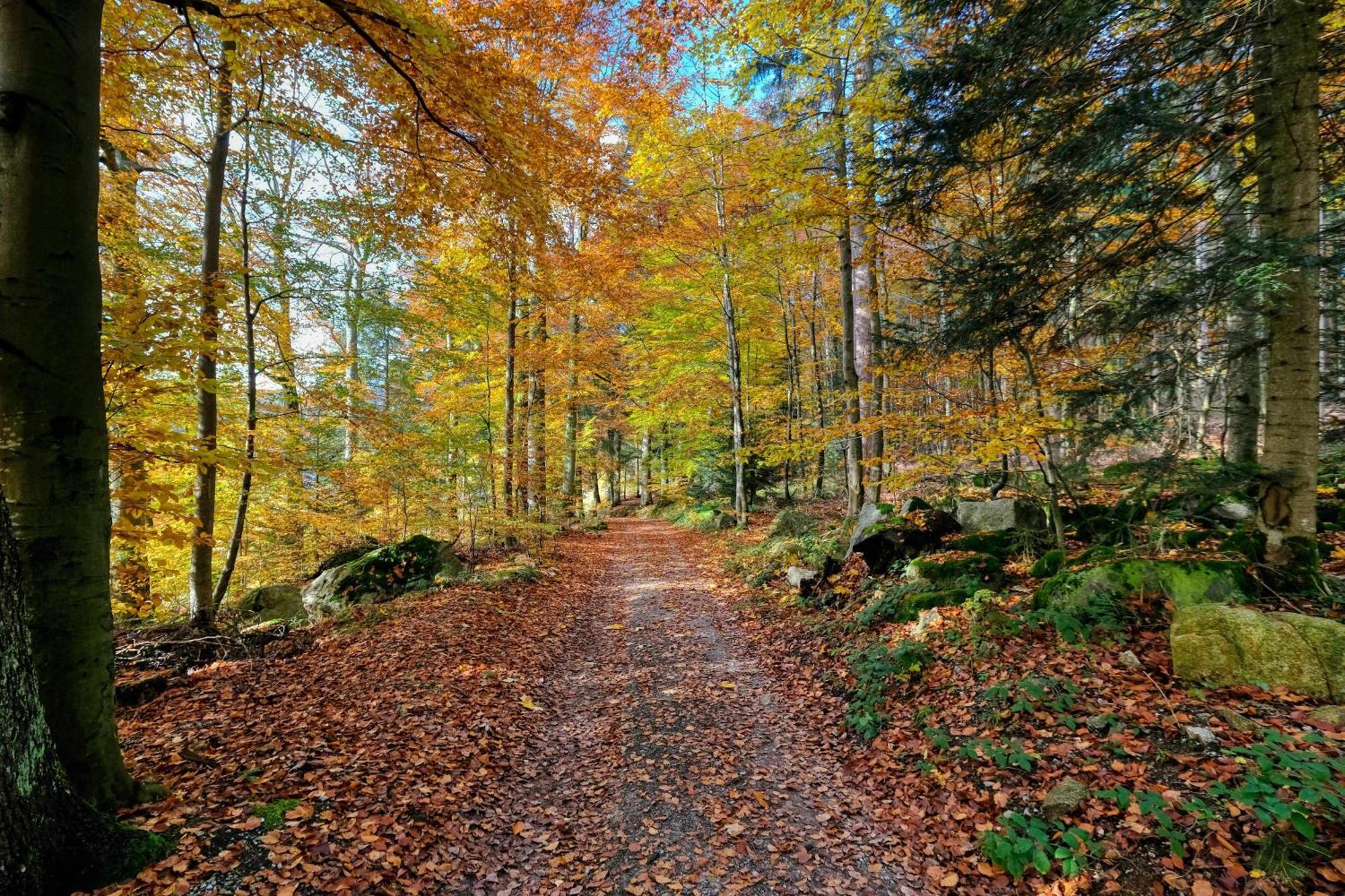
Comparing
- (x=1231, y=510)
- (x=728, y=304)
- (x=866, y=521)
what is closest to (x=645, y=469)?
(x=728, y=304)

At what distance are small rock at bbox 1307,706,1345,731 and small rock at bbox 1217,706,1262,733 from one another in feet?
0.94

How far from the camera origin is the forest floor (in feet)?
10.5

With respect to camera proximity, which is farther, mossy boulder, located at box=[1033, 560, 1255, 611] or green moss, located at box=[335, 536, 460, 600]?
green moss, located at box=[335, 536, 460, 600]

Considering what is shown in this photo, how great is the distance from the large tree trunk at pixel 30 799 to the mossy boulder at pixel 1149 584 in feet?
22.4

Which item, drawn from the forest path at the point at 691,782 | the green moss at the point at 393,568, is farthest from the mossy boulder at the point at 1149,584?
the green moss at the point at 393,568

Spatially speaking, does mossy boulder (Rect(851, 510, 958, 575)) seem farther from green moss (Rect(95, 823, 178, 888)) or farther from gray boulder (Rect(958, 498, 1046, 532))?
green moss (Rect(95, 823, 178, 888))

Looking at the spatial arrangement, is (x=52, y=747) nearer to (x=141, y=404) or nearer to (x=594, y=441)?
(x=141, y=404)

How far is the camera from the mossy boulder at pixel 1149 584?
14.2ft

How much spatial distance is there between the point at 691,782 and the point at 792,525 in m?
8.67

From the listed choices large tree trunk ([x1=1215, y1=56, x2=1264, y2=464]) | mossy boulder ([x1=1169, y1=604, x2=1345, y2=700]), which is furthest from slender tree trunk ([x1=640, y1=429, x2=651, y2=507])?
mossy boulder ([x1=1169, y1=604, x2=1345, y2=700])

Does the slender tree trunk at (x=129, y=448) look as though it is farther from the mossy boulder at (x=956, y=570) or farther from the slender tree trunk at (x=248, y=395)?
the mossy boulder at (x=956, y=570)

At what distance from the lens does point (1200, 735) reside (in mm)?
3336

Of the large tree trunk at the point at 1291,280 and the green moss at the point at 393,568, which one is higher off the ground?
the large tree trunk at the point at 1291,280

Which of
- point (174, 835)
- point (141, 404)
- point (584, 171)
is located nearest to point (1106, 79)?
point (584, 171)
